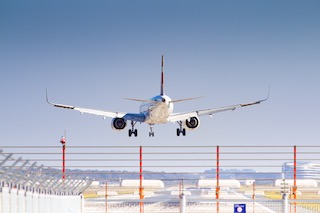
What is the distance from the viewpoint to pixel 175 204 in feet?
71.6

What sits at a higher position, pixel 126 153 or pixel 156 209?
pixel 126 153

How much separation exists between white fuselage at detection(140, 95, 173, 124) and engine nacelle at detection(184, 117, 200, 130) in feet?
8.71

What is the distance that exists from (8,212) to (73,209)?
18.3 feet

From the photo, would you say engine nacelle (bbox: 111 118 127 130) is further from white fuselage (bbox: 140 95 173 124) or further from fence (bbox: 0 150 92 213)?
fence (bbox: 0 150 92 213)

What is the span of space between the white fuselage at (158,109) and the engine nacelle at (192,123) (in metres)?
2.65

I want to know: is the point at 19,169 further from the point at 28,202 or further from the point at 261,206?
the point at 261,206

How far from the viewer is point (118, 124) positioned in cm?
6569

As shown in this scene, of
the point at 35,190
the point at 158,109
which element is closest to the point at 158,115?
the point at 158,109

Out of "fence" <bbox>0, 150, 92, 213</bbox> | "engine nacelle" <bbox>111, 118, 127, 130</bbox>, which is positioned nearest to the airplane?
"engine nacelle" <bbox>111, 118, 127, 130</bbox>

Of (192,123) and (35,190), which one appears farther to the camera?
(192,123)

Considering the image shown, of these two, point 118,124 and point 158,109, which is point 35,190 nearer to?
point 158,109

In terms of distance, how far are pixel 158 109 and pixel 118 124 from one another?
4.91 meters

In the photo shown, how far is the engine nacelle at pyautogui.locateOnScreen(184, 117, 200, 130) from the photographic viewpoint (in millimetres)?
67438

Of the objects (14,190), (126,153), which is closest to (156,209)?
(126,153)
